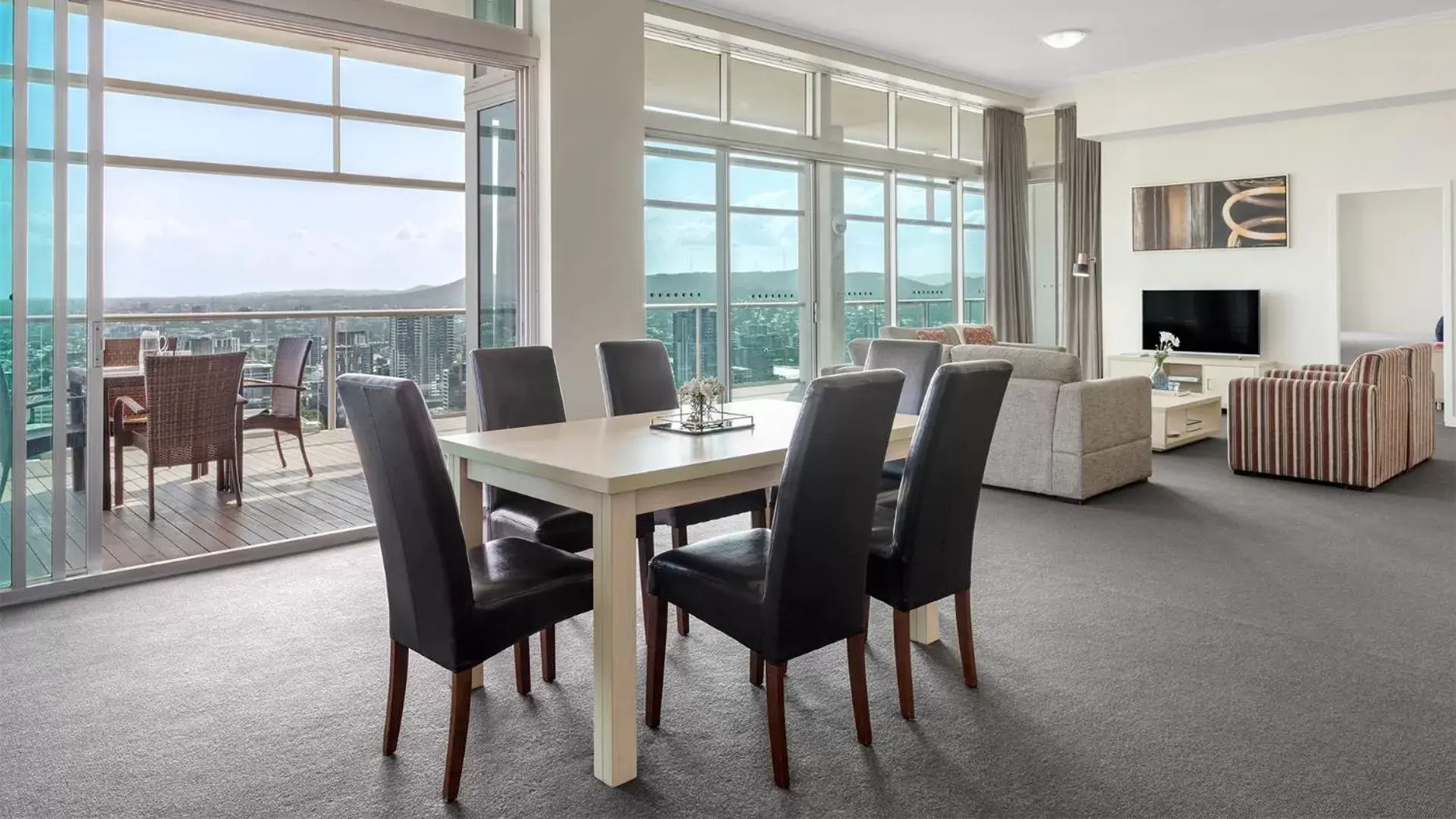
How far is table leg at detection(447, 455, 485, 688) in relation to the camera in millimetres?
2891

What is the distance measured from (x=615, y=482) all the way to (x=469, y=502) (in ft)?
2.72

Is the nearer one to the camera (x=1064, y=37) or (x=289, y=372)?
(x=289, y=372)

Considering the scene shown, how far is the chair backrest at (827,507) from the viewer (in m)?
2.22

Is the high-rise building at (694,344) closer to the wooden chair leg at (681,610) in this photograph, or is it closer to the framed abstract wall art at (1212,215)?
the wooden chair leg at (681,610)

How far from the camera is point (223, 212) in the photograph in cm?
668

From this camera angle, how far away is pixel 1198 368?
9180 mm

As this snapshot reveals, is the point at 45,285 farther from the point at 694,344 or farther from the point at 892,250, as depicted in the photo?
the point at 892,250

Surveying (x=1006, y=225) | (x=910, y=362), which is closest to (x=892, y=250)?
(x=1006, y=225)

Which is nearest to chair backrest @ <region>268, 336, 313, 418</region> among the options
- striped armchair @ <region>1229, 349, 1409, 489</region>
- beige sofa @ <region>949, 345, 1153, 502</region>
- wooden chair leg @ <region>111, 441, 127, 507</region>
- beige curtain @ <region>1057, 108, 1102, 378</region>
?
wooden chair leg @ <region>111, 441, 127, 507</region>

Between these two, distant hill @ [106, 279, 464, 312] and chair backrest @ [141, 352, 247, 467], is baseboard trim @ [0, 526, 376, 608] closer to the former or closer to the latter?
chair backrest @ [141, 352, 247, 467]

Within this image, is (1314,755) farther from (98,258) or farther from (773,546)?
(98,258)

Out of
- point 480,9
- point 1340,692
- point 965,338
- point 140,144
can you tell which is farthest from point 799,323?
point 1340,692

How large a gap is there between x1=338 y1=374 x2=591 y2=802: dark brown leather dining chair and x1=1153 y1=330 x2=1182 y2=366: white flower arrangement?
6.58 meters

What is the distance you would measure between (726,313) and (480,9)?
3.02 meters
